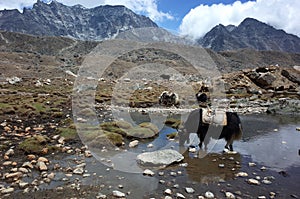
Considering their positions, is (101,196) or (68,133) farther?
(68,133)

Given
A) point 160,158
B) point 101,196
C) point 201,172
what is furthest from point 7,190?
point 201,172

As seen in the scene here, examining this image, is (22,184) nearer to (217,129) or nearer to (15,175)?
(15,175)

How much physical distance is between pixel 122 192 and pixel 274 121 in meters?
17.8

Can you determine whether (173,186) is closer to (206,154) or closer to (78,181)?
(78,181)

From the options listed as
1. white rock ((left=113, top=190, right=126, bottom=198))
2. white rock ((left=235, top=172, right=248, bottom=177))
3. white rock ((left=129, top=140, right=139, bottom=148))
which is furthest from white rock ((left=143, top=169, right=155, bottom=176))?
white rock ((left=129, top=140, right=139, bottom=148))

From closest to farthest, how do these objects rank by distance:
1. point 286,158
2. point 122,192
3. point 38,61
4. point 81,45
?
1. point 122,192
2. point 286,158
3. point 38,61
4. point 81,45

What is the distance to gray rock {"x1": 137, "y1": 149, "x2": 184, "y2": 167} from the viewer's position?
35.7 feet

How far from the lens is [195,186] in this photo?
912cm

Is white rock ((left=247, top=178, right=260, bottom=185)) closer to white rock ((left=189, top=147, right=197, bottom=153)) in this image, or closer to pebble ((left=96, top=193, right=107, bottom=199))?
white rock ((left=189, top=147, right=197, bottom=153))

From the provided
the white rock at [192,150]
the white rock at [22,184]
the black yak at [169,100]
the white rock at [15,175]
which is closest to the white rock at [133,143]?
the white rock at [192,150]

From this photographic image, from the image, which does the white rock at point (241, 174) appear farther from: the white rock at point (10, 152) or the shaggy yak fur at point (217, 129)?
the white rock at point (10, 152)

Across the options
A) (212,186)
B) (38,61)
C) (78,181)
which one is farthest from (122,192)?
(38,61)

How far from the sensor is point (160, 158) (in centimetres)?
1114

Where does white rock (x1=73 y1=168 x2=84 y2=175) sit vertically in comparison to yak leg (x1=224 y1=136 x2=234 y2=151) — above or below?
below
